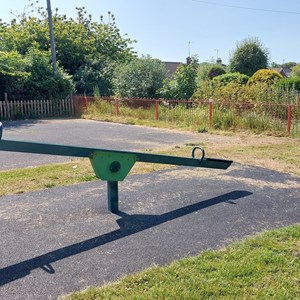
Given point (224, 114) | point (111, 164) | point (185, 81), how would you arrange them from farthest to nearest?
point (185, 81) → point (224, 114) → point (111, 164)

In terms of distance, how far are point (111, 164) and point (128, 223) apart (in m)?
0.73

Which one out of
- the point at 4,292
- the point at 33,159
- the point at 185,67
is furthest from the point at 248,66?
the point at 4,292

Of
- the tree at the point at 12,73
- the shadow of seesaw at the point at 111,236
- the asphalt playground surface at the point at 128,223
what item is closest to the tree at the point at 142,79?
the tree at the point at 12,73

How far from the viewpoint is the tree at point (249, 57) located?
95.3 ft

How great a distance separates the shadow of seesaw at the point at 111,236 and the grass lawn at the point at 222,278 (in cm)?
64

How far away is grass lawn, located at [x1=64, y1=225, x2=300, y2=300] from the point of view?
2.51 m

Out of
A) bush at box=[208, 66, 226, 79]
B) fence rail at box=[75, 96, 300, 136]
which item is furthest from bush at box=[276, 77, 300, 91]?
bush at box=[208, 66, 226, 79]

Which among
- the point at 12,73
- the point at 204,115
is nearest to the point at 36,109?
the point at 12,73

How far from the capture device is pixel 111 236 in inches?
143

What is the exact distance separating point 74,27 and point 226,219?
28874 millimetres

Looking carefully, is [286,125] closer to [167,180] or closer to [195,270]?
[167,180]

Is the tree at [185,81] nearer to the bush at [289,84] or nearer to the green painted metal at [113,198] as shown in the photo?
the bush at [289,84]

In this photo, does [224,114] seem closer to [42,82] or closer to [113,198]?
[113,198]

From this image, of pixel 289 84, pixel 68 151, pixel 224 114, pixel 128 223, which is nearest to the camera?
pixel 68 151
